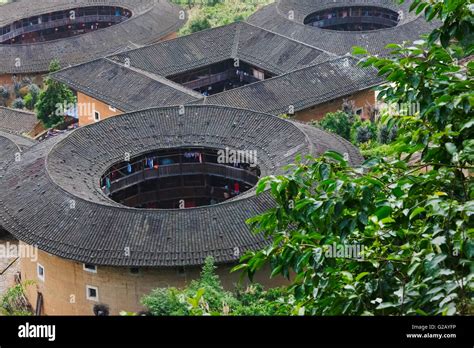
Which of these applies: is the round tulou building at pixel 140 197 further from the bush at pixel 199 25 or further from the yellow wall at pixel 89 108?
the bush at pixel 199 25

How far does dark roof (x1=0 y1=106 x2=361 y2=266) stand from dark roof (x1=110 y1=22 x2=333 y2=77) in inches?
663

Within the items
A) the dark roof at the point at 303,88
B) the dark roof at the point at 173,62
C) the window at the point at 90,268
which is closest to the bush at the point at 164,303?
the window at the point at 90,268

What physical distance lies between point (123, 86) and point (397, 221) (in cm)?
4428

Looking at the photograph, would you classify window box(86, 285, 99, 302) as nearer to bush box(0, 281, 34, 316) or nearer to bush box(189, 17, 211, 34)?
bush box(0, 281, 34, 316)

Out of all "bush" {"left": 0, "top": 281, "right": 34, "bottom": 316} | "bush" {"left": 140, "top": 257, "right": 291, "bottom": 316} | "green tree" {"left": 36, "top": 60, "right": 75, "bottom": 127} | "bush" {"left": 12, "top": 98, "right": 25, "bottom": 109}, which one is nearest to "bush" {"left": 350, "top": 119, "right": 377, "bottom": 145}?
"bush" {"left": 140, "top": 257, "right": 291, "bottom": 316}

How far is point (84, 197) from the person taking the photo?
44.2 meters

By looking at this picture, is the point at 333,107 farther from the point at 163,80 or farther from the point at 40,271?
the point at 40,271

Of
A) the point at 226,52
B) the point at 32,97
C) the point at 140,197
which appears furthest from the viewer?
the point at 32,97

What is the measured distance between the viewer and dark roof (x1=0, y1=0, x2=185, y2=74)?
7694cm

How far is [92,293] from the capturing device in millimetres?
43875

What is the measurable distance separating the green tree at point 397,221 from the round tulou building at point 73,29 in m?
53.1

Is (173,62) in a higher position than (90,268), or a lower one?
higher

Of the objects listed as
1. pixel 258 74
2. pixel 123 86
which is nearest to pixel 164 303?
pixel 123 86

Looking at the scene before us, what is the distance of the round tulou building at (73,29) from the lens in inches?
3034
